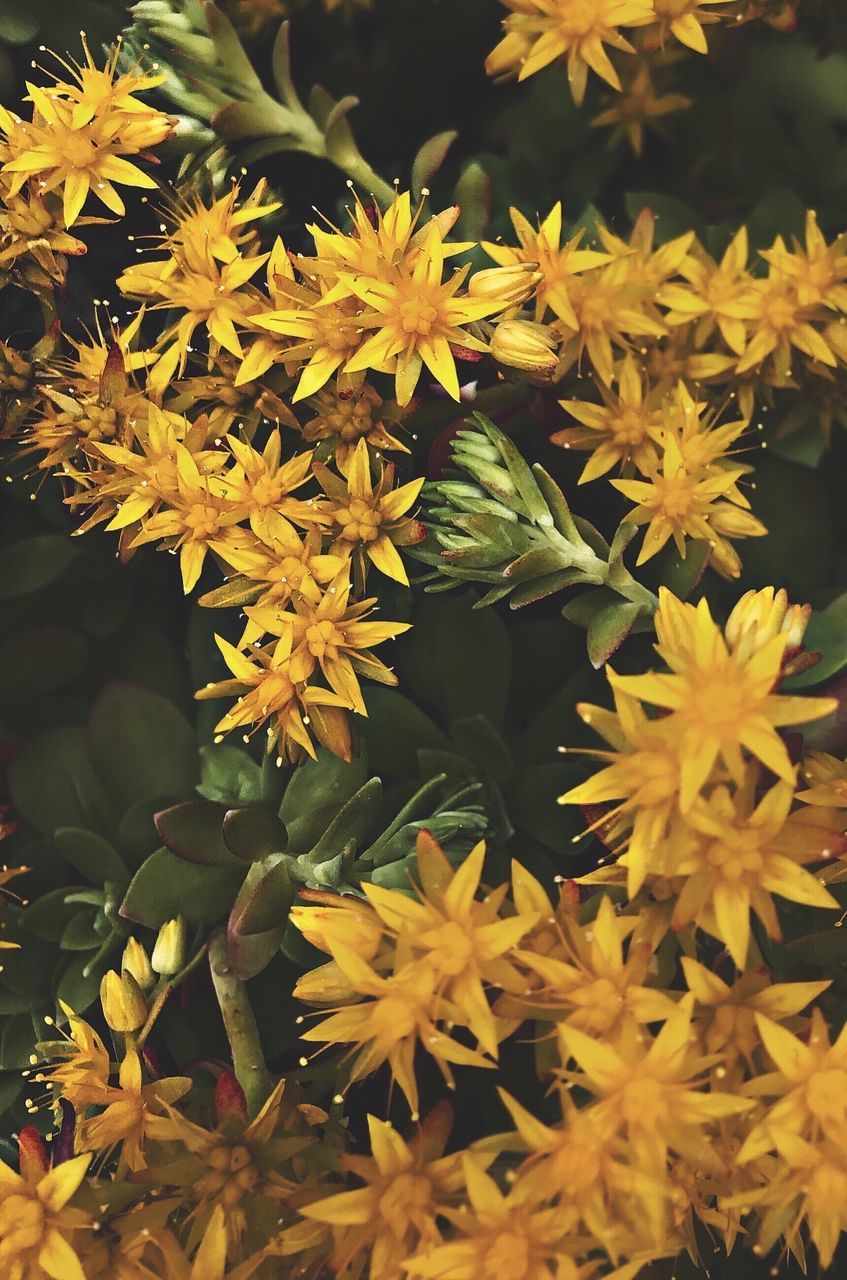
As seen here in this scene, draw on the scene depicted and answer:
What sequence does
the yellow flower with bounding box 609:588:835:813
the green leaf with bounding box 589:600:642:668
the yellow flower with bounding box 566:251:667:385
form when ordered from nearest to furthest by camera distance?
1. the yellow flower with bounding box 609:588:835:813
2. the green leaf with bounding box 589:600:642:668
3. the yellow flower with bounding box 566:251:667:385

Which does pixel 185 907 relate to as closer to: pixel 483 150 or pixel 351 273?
pixel 351 273

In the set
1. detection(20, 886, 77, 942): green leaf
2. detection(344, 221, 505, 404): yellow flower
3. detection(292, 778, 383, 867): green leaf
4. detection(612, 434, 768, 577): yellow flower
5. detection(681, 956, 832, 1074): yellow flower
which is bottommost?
detection(681, 956, 832, 1074): yellow flower

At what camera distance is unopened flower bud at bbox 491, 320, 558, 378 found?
0.81 m

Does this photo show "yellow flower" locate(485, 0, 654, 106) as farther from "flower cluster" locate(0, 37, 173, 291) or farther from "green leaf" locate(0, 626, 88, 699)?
"green leaf" locate(0, 626, 88, 699)

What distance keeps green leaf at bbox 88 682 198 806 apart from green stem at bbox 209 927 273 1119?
0.21 m

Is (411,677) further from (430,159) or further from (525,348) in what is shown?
(430,159)

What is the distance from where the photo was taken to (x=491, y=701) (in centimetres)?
97

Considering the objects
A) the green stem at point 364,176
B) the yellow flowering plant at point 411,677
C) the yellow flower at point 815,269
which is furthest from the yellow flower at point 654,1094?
the green stem at point 364,176

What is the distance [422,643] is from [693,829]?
1.09ft

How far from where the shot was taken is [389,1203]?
748mm

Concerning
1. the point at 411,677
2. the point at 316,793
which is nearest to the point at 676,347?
the point at 411,677

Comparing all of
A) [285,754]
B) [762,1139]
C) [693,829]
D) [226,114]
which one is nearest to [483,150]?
[226,114]

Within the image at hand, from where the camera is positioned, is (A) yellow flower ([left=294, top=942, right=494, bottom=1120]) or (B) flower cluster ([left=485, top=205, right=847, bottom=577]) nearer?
(A) yellow flower ([left=294, top=942, right=494, bottom=1120])

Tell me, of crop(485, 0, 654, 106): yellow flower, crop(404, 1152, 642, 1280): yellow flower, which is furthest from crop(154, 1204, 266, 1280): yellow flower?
crop(485, 0, 654, 106): yellow flower
